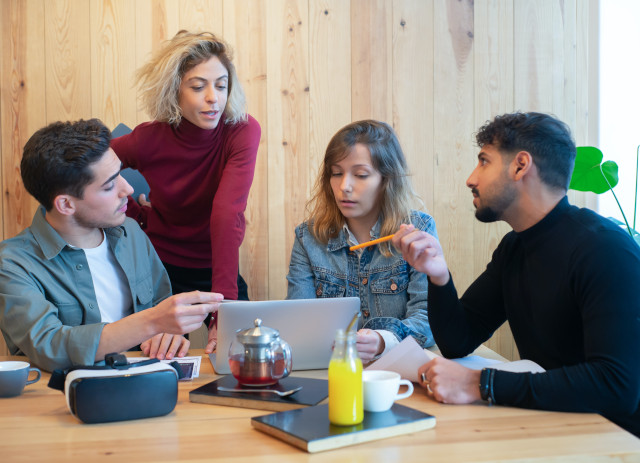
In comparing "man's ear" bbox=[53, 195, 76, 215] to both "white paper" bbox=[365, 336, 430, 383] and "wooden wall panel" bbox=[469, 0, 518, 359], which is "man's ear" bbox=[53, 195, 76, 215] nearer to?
"white paper" bbox=[365, 336, 430, 383]

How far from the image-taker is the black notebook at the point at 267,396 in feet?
4.03

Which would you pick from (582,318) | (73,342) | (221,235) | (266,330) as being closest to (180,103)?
(221,235)

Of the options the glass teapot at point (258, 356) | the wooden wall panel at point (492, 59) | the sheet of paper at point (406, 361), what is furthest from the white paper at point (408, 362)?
the wooden wall panel at point (492, 59)

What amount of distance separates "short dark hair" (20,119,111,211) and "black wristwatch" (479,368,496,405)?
3.97 feet

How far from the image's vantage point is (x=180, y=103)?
2303 mm

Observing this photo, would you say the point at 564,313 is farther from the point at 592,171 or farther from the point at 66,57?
the point at 66,57

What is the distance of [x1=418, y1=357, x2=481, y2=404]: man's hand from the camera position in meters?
1.26

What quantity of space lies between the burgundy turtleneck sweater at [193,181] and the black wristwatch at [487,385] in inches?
44.5

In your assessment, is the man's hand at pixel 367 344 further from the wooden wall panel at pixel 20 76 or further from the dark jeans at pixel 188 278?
the wooden wall panel at pixel 20 76

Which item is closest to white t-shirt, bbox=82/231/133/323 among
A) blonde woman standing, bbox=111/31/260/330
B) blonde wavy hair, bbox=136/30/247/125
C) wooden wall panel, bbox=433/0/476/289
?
blonde woman standing, bbox=111/31/260/330

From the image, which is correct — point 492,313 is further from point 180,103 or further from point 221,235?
point 180,103

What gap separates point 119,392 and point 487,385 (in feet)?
2.26

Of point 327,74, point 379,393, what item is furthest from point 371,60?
point 379,393

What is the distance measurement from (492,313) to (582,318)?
0.38 metres
